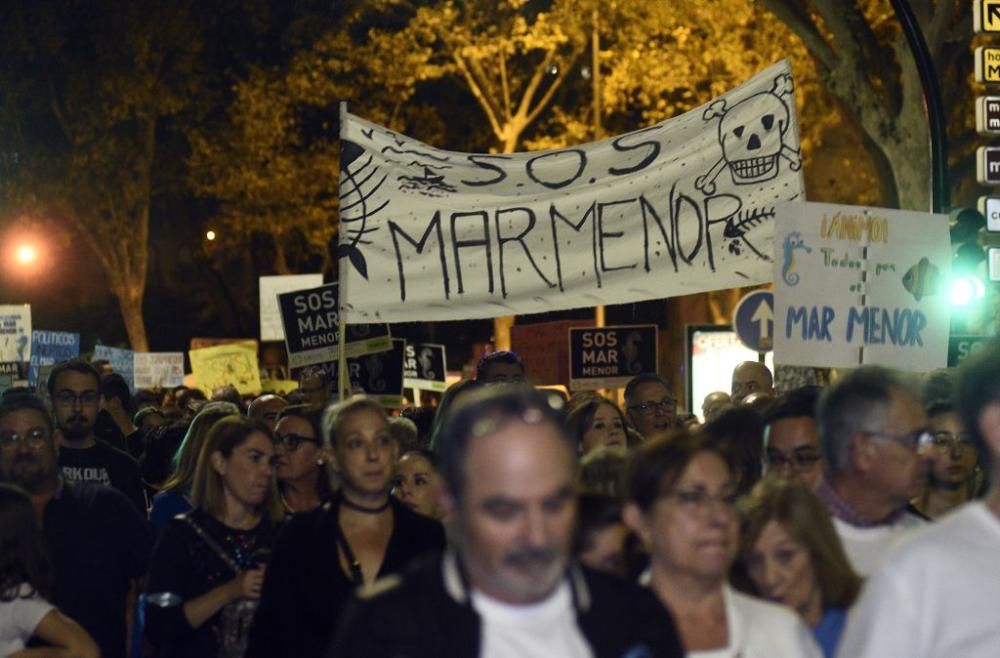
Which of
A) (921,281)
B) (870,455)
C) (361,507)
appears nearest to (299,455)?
(361,507)

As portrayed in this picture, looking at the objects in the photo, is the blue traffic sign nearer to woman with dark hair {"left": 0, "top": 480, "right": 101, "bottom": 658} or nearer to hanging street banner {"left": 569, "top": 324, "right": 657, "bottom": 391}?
hanging street banner {"left": 569, "top": 324, "right": 657, "bottom": 391}

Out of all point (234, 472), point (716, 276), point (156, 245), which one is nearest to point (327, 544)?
point (234, 472)

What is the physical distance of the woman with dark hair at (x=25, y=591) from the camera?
20.6 feet

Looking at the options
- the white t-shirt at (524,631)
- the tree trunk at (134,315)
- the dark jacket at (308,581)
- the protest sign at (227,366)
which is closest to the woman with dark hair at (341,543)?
the dark jacket at (308,581)

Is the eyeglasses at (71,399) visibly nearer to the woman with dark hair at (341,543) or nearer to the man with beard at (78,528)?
the man with beard at (78,528)

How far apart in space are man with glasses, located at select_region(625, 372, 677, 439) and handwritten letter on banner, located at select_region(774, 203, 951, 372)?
1.18 meters

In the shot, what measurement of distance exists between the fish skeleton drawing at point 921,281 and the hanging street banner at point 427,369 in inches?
465

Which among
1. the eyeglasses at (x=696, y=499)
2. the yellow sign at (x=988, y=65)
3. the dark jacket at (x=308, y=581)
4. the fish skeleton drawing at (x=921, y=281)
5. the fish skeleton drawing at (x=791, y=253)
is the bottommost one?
the dark jacket at (x=308, y=581)

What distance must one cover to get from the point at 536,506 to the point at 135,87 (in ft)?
128

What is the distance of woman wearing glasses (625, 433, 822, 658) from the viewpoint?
4023 millimetres

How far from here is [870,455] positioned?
5.12m

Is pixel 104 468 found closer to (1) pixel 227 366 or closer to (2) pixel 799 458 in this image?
(2) pixel 799 458

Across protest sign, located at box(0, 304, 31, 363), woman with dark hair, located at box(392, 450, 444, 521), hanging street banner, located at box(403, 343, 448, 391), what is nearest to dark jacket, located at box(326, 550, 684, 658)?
woman with dark hair, located at box(392, 450, 444, 521)

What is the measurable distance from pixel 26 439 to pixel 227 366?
16822 mm
